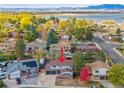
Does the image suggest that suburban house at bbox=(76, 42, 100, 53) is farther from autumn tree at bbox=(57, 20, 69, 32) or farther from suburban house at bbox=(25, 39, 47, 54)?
suburban house at bbox=(25, 39, 47, 54)

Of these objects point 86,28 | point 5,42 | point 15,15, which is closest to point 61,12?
point 86,28

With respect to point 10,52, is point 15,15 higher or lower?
higher

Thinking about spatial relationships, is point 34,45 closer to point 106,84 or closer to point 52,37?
point 52,37

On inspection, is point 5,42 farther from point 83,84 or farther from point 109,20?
point 109,20

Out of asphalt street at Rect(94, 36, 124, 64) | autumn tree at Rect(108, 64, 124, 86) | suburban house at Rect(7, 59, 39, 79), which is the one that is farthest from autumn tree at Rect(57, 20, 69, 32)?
autumn tree at Rect(108, 64, 124, 86)

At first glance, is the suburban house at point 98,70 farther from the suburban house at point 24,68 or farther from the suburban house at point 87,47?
the suburban house at point 24,68

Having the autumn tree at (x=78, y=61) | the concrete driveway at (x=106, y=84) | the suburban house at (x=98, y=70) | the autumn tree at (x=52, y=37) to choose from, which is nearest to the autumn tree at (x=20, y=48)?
the autumn tree at (x=52, y=37)
